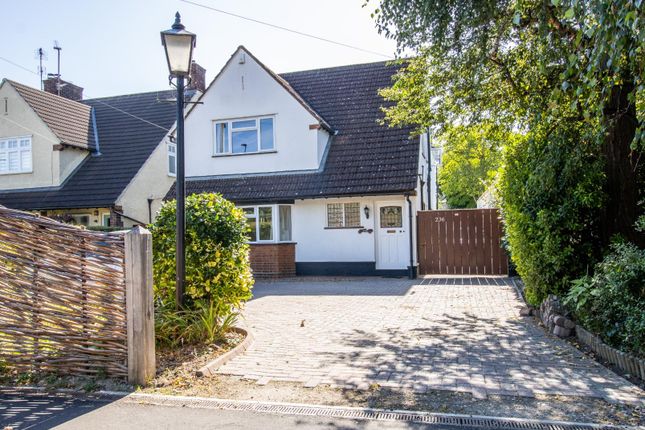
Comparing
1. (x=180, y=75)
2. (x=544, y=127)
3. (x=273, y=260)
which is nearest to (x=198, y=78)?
(x=273, y=260)

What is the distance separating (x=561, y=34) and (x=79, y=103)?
22.1m

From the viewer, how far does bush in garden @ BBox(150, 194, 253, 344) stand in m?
6.59

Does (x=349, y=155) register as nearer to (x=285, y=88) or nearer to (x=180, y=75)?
(x=285, y=88)

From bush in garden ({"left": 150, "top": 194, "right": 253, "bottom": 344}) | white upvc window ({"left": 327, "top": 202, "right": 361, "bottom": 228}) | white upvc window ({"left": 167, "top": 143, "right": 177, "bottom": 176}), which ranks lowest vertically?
bush in garden ({"left": 150, "top": 194, "right": 253, "bottom": 344})

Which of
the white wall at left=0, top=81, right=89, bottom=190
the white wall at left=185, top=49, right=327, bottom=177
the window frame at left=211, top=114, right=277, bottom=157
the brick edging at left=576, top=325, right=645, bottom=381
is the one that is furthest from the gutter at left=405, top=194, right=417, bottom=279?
the white wall at left=0, top=81, right=89, bottom=190

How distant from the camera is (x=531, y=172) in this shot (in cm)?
861

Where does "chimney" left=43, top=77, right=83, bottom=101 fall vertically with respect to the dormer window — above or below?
above

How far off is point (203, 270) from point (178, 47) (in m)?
2.90

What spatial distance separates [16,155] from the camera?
2094 centimetres

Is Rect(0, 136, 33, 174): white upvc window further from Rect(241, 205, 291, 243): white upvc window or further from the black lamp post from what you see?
the black lamp post

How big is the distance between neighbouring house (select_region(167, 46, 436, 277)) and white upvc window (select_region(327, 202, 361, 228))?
0.03 meters

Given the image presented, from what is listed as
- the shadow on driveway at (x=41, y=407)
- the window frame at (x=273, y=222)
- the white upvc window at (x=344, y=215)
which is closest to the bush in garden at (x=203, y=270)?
the shadow on driveway at (x=41, y=407)

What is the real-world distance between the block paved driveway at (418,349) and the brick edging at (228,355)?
81mm

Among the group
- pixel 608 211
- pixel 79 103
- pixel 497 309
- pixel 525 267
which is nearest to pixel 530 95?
pixel 608 211
